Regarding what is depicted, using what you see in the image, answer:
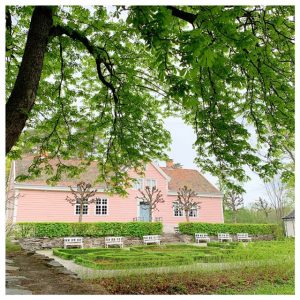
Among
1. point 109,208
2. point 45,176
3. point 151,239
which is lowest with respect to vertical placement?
point 151,239

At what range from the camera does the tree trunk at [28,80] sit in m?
3.78

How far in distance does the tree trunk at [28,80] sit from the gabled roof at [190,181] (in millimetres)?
20190

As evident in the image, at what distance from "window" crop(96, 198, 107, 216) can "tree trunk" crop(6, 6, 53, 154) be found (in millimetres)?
17221

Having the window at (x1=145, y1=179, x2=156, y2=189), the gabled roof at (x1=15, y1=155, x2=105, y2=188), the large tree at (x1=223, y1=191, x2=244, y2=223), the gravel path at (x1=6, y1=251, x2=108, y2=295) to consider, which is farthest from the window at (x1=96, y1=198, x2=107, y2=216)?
the gravel path at (x1=6, y1=251, x2=108, y2=295)

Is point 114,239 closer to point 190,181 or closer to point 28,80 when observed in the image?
point 190,181

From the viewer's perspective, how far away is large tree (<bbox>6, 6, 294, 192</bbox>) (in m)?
3.22

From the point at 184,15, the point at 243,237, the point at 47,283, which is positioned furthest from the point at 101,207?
the point at 184,15

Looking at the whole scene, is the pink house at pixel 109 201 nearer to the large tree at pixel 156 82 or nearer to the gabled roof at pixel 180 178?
the gabled roof at pixel 180 178

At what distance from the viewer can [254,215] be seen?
23750 millimetres

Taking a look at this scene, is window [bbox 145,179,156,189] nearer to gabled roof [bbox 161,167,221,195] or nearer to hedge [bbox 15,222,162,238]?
gabled roof [bbox 161,167,221,195]

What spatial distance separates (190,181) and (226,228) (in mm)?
6892

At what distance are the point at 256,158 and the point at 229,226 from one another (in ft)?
47.4

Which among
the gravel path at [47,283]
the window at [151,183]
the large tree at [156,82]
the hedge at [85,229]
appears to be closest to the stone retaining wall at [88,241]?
the hedge at [85,229]

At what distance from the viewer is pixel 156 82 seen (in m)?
7.41
